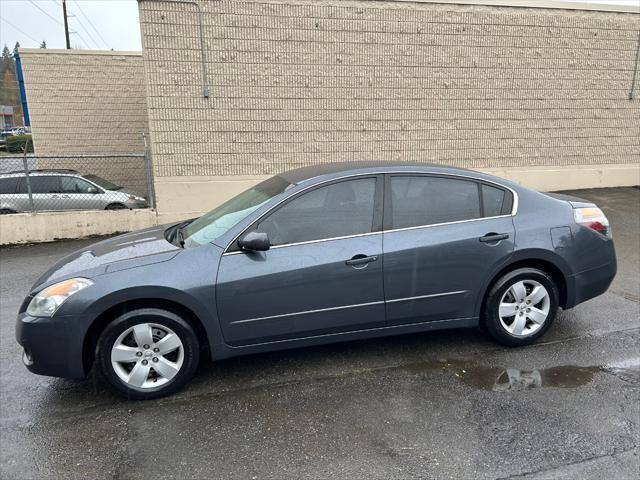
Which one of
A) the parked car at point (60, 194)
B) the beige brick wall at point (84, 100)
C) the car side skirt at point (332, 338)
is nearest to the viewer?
the car side skirt at point (332, 338)

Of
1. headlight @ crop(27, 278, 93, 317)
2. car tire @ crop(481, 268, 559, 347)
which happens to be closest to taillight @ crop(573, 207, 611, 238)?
car tire @ crop(481, 268, 559, 347)

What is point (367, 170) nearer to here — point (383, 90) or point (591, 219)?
A: point (591, 219)

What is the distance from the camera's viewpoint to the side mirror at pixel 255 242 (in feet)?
11.1

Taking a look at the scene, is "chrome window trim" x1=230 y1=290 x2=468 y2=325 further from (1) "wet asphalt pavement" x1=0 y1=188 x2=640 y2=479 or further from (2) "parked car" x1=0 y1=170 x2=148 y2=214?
(2) "parked car" x1=0 y1=170 x2=148 y2=214

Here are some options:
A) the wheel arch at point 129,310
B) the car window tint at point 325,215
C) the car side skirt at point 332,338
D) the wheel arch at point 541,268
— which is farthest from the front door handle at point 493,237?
the wheel arch at point 129,310

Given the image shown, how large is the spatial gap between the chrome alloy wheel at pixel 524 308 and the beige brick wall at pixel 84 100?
1429 cm

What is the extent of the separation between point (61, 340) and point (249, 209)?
1.55 m

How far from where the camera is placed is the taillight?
4195 mm

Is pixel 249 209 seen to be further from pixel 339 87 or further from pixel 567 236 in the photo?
pixel 339 87

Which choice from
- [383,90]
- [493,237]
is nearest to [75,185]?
[383,90]

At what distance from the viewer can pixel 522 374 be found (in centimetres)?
369

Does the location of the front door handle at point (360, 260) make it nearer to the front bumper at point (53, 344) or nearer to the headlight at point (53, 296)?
the headlight at point (53, 296)

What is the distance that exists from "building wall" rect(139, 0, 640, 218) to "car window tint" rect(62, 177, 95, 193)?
8.86 ft

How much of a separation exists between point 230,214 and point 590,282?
3079 mm
